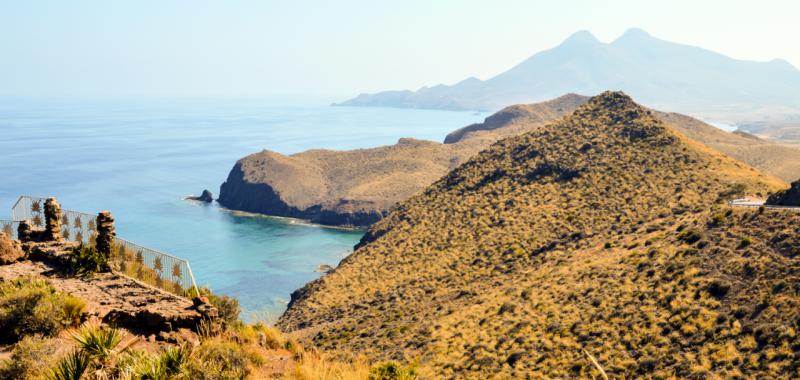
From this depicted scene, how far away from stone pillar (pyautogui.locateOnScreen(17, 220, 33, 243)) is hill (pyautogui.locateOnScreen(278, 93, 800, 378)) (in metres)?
19.6

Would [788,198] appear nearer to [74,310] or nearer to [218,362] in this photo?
[218,362]

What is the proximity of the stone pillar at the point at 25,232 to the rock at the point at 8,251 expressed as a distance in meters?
2.34

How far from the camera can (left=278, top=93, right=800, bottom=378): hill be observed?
29266mm

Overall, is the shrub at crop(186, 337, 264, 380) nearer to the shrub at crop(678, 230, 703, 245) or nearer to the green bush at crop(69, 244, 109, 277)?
the green bush at crop(69, 244, 109, 277)

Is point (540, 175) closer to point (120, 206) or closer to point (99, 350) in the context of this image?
point (99, 350)

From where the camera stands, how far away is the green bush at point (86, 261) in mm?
21438

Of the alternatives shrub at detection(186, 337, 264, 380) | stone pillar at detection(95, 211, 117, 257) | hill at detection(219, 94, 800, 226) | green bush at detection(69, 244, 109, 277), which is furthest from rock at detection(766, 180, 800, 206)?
hill at detection(219, 94, 800, 226)

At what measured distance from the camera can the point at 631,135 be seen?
67.4m

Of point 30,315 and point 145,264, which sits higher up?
point 30,315

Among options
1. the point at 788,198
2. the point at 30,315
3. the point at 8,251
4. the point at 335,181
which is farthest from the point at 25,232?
the point at 335,181

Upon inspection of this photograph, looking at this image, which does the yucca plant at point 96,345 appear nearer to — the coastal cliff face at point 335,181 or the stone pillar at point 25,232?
the stone pillar at point 25,232

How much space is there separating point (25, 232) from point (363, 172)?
128m

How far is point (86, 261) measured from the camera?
21656mm

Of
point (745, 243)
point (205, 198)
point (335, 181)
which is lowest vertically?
point (205, 198)
